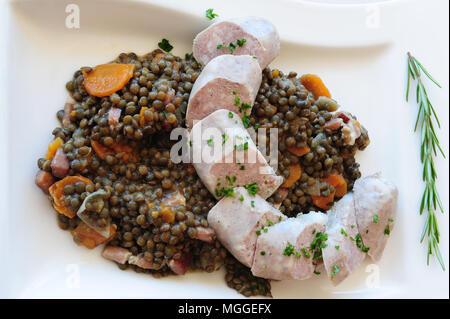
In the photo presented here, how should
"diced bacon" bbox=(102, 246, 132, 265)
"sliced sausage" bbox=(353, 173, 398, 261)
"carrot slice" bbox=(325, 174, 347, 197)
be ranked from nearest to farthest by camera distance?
"diced bacon" bbox=(102, 246, 132, 265), "sliced sausage" bbox=(353, 173, 398, 261), "carrot slice" bbox=(325, 174, 347, 197)

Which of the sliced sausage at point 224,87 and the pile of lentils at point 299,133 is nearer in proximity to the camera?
the sliced sausage at point 224,87

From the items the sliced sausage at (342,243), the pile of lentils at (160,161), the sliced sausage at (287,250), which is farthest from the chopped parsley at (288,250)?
the pile of lentils at (160,161)

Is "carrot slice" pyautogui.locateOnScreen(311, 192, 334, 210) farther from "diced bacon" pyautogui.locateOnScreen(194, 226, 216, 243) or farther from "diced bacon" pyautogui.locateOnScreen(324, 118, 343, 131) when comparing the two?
"diced bacon" pyautogui.locateOnScreen(194, 226, 216, 243)

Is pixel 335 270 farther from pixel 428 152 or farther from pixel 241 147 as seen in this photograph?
pixel 428 152

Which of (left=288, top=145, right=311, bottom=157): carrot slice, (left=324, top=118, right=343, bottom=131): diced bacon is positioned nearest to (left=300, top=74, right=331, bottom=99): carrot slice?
(left=324, top=118, right=343, bottom=131): diced bacon

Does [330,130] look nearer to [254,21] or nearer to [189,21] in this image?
[254,21]

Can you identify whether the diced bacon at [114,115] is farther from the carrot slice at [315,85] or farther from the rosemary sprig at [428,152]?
the rosemary sprig at [428,152]
